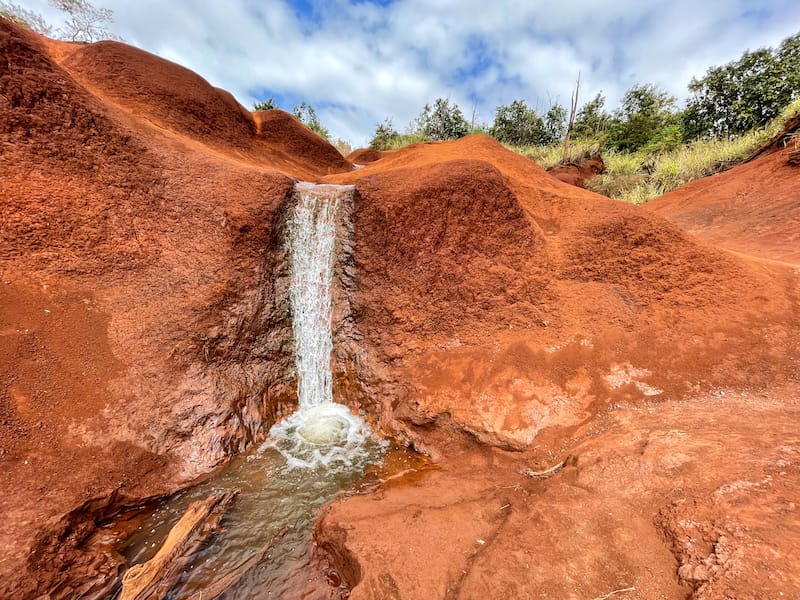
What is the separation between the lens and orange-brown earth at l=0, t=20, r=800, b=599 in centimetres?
225

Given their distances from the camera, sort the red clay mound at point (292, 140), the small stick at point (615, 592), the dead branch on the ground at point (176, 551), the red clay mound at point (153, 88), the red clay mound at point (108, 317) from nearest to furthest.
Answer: the small stick at point (615, 592)
the dead branch on the ground at point (176, 551)
the red clay mound at point (108, 317)
the red clay mound at point (153, 88)
the red clay mound at point (292, 140)

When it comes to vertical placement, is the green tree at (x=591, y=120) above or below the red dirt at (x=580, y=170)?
above

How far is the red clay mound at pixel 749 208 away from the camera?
6698 millimetres

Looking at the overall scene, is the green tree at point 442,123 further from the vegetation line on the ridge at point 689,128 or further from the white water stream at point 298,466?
the white water stream at point 298,466

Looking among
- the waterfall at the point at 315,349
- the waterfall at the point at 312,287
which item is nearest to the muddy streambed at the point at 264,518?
the waterfall at the point at 315,349

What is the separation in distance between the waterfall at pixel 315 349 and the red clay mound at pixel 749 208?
8256 mm

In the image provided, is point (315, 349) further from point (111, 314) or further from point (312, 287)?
point (111, 314)

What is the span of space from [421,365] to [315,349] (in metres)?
1.76

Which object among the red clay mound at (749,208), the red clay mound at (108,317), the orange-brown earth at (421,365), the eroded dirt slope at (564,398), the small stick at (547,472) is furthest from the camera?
the red clay mound at (749,208)

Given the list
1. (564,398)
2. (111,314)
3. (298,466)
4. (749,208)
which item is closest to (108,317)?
(111,314)

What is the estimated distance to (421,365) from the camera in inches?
194

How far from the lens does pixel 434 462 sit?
13.5 feet

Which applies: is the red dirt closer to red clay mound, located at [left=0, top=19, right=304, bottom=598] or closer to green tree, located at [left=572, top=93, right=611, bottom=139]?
green tree, located at [left=572, top=93, right=611, bottom=139]

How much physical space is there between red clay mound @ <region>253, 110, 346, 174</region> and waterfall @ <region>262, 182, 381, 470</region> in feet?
20.8
